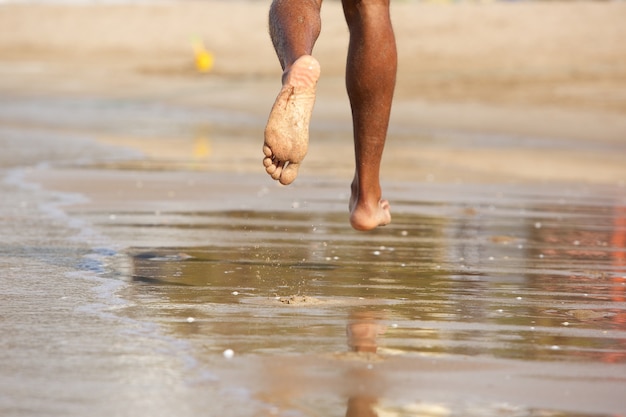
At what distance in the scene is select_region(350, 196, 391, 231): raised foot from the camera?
3.80 m

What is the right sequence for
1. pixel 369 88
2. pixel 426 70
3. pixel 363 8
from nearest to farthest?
pixel 363 8
pixel 369 88
pixel 426 70

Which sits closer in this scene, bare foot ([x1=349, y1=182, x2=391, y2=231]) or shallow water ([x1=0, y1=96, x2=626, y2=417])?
shallow water ([x1=0, y1=96, x2=626, y2=417])

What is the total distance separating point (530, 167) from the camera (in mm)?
9367

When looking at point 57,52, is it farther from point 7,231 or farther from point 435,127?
point 7,231

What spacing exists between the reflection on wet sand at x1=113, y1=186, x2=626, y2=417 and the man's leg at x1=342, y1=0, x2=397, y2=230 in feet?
0.75

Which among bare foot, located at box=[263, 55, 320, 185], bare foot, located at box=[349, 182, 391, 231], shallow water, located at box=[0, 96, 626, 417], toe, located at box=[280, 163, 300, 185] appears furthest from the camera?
bare foot, located at box=[349, 182, 391, 231]

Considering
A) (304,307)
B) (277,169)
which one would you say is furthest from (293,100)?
(304,307)

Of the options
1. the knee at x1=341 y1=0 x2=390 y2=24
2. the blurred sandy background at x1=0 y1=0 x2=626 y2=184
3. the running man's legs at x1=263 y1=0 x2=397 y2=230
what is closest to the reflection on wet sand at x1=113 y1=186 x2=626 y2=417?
the running man's legs at x1=263 y1=0 x2=397 y2=230

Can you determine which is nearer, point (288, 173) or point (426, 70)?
point (288, 173)

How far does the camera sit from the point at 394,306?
11.1 feet

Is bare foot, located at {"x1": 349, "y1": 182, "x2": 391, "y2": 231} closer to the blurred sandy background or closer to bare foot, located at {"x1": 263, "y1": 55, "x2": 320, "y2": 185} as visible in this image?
bare foot, located at {"x1": 263, "y1": 55, "x2": 320, "y2": 185}

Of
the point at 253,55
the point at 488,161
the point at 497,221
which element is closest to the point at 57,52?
the point at 253,55

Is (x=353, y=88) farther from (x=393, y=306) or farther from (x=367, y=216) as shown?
(x=393, y=306)

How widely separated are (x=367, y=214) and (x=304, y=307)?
1.83 feet
